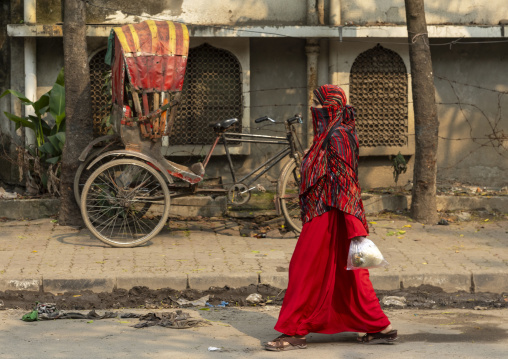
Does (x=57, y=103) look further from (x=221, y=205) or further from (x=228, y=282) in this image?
(x=228, y=282)

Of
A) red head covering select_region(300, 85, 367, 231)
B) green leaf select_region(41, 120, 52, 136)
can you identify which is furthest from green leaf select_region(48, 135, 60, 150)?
red head covering select_region(300, 85, 367, 231)

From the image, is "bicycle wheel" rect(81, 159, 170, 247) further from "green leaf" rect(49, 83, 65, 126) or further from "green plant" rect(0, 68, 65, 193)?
"green leaf" rect(49, 83, 65, 126)

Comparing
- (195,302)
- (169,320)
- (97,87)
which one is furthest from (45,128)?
(169,320)

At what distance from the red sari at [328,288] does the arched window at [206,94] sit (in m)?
5.81

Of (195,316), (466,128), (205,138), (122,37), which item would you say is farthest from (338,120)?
(466,128)

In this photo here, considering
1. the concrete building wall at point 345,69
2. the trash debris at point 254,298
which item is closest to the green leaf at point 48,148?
the concrete building wall at point 345,69

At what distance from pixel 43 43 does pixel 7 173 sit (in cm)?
183

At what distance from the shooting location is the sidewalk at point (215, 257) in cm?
714

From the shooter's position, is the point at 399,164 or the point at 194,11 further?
the point at 399,164

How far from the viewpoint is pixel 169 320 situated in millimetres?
5988

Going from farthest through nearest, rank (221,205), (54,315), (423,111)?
(221,205)
(423,111)
(54,315)

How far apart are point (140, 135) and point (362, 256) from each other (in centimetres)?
390

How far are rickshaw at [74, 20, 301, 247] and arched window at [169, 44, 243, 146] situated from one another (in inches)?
88.2

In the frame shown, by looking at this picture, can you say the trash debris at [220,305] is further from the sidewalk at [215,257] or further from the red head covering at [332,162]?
the red head covering at [332,162]
